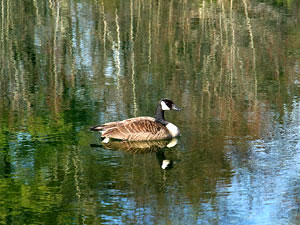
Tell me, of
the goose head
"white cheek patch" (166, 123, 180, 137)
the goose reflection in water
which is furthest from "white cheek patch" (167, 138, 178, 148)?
the goose head

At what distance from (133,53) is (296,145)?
39.3ft

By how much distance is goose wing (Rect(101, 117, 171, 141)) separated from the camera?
16.4 meters

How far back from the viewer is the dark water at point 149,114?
12.5 m

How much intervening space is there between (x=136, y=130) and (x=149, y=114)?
2.45m

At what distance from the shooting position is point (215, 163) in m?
14.8

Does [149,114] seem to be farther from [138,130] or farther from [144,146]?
[144,146]

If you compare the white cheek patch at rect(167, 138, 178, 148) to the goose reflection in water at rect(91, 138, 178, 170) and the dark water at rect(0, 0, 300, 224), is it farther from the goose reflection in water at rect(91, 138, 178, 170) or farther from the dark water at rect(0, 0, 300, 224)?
the dark water at rect(0, 0, 300, 224)

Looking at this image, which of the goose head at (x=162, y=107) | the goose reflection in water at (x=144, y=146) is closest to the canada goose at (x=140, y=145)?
the goose reflection in water at (x=144, y=146)

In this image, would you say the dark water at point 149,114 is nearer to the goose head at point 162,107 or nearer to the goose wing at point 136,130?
the goose wing at point 136,130

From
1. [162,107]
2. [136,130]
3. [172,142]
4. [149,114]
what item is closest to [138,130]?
[136,130]

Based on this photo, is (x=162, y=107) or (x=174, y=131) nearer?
(x=174, y=131)

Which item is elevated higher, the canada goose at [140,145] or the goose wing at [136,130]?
the goose wing at [136,130]

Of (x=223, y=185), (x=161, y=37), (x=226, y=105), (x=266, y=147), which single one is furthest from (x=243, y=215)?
(x=161, y=37)

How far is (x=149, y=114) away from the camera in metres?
18.9
